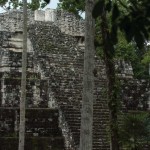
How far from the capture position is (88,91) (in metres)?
6.43

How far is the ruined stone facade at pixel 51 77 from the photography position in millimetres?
11812

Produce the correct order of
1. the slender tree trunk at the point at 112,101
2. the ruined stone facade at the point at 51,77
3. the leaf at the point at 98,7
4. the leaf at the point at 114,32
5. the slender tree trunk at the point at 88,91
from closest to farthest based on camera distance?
the leaf at the point at 98,7 < the leaf at the point at 114,32 < the slender tree trunk at the point at 88,91 < the slender tree trunk at the point at 112,101 < the ruined stone facade at the point at 51,77

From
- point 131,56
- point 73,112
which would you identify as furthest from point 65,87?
point 131,56

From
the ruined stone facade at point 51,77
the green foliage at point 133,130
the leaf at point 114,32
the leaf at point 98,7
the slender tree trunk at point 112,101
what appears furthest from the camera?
the ruined stone facade at point 51,77

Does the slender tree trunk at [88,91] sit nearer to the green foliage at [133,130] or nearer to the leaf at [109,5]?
the leaf at [109,5]

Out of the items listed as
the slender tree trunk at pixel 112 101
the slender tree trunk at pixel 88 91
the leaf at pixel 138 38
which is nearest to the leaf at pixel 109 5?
the leaf at pixel 138 38

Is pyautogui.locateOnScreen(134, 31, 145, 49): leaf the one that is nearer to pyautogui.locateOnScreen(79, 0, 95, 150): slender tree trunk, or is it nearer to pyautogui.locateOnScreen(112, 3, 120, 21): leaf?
pyautogui.locateOnScreen(112, 3, 120, 21): leaf

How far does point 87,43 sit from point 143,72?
20.4m

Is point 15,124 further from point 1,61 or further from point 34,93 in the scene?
point 1,61

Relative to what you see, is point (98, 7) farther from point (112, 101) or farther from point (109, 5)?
point (112, 101)

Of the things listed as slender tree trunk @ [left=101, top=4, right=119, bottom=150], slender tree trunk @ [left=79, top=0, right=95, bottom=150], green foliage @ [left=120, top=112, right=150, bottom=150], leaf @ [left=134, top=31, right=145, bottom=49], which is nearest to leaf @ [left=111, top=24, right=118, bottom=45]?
leaf @ [left=134, top=31, right=145, bottom=49]

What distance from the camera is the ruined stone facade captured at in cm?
1181

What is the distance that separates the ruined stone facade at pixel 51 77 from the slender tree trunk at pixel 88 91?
5259 millimetres

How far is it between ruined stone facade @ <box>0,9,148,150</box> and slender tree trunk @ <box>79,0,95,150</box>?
526 centimetres
